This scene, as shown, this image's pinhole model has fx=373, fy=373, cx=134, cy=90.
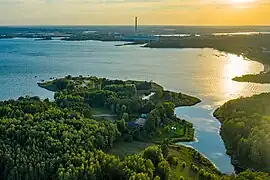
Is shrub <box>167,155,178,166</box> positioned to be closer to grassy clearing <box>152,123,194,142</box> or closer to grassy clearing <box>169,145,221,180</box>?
grassy clearing <box>169,145,221,180</box>

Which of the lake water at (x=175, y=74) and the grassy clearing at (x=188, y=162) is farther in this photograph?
the lake water at (x=175, y=74)

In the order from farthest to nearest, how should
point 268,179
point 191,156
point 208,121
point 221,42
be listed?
point 221,42 < point 208,121 < point 191,156 < point 268,179

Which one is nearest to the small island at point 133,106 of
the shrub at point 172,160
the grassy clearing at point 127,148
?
the grassy clearing at point 127,148

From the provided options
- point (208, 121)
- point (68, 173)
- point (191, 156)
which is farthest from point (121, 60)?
point (68, 173)

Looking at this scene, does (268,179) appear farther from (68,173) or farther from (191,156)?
(68,173)

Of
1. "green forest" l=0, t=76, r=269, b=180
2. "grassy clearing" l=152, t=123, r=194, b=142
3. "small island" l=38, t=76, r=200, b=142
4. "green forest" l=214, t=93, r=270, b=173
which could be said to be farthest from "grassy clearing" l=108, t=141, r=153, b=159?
"green forest" l=214, t=93, r=270, b=173

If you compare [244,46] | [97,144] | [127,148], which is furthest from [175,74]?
[244,46]

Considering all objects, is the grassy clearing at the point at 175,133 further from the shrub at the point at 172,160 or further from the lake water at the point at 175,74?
the shrub at the point at 172,160
